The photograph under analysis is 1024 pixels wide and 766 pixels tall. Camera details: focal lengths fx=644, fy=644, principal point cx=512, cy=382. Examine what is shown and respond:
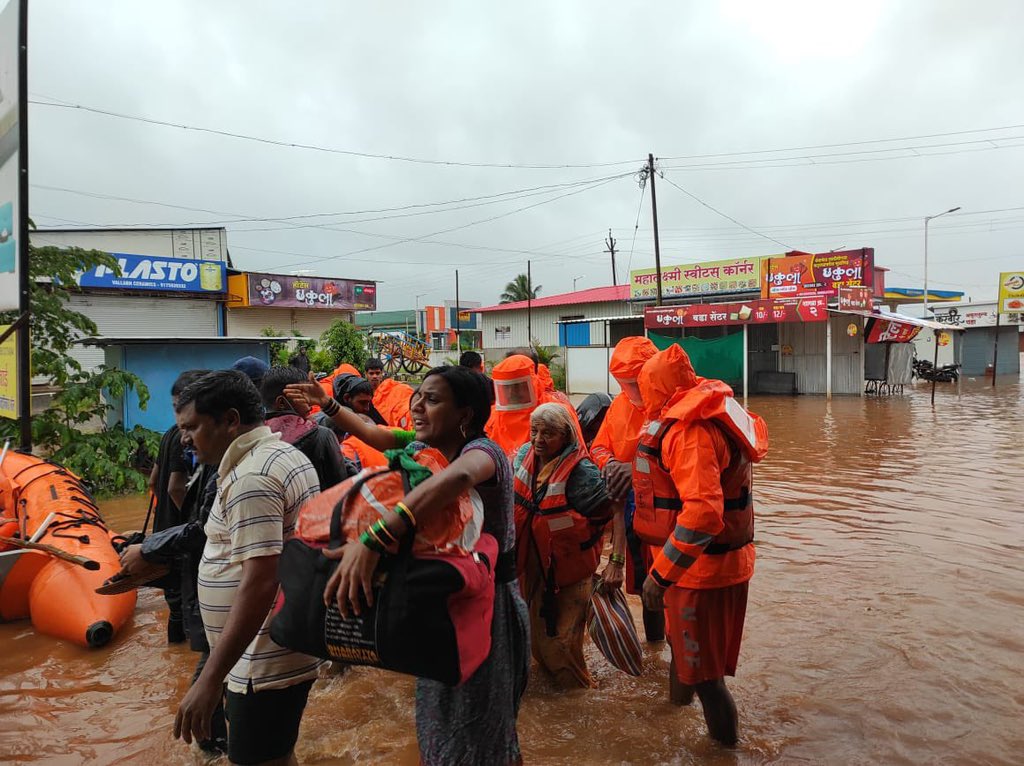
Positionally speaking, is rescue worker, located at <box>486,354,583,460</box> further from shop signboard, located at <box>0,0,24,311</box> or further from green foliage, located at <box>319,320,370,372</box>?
green foliage, located at <box>319,320,370,372</box>

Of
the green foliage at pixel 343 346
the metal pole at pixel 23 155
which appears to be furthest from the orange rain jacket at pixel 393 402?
the green foliage at pixel 343 346

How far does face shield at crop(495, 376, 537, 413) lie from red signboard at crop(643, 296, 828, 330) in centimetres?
1731

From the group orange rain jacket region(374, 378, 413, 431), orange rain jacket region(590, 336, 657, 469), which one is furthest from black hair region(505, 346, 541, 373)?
orange rain jacket region(374, 378, 413, 431)

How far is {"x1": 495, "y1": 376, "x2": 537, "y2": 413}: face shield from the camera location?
3969 millimetres

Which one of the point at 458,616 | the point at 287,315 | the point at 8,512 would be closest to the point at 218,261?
the point at 287,315

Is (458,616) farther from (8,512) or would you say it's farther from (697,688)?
(8,512)

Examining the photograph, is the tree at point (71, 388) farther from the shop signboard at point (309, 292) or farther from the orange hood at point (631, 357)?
the shop signboard at point (309, 292)

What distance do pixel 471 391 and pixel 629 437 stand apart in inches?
83.7

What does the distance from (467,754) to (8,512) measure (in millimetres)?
5652

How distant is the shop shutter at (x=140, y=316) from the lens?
20.1m

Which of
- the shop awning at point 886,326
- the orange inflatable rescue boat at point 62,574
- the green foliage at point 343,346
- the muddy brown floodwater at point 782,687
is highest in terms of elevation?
the shop awning at point 886,326

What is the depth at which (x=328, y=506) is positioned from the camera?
153cm

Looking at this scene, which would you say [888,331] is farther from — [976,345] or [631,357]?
[631,357]

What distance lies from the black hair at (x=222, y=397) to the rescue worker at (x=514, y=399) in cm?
203
